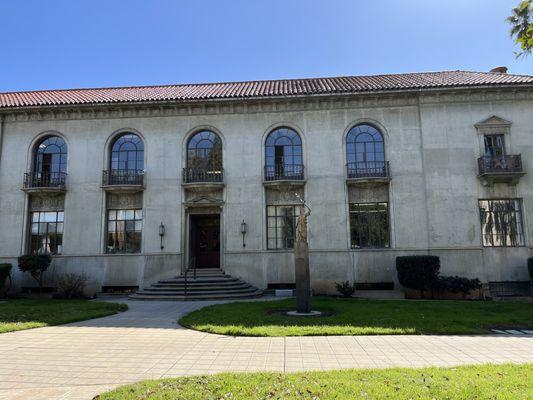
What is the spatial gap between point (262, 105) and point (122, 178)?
802 centimetres

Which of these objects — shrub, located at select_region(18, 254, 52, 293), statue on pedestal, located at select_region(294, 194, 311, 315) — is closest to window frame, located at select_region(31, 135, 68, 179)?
shrub, located at select_region(18, 254, 52, 293)

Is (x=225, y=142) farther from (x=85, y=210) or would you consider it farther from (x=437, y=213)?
(x=437, y=213)

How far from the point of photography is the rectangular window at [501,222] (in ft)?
60.4

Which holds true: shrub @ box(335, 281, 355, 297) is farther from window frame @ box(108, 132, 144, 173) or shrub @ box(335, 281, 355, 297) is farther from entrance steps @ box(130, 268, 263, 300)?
window frame @ box(108, 132, 144, 173)

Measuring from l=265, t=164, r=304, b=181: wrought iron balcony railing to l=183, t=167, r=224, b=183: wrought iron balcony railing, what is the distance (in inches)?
93.7

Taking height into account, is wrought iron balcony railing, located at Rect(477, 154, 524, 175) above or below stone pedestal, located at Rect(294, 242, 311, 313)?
above

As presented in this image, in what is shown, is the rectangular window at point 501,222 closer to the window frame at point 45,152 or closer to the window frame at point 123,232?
the window frame at point 123,232

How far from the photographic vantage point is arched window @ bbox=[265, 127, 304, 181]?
19.6 m

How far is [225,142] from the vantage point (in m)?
20.1

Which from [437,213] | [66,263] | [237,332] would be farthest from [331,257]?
[66,263]

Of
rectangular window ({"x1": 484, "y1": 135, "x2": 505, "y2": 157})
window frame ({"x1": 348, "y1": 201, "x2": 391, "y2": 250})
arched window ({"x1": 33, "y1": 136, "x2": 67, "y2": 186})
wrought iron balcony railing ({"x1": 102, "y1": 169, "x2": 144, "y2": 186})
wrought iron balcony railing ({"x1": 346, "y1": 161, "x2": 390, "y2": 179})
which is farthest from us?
arched window ({"x1": 33, "y1": 136, "x2": 67, "y2": 186})

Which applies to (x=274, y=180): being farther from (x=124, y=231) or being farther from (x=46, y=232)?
(x=46, y=232)

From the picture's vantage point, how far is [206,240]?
2073cm

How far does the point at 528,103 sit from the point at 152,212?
63.1 feet
